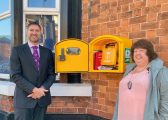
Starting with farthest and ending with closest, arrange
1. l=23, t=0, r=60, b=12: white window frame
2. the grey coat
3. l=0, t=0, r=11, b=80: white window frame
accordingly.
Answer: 1. l=0, t=0, r=11, b=80: white window frame
2. l=23, t=0, r=60, b=12: white window frame
3. the grey coat

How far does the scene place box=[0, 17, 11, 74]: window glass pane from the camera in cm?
564

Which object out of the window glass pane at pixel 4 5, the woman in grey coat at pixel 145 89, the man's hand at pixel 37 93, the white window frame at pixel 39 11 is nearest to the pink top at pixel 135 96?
the woman in grey coat at pixel 145 89

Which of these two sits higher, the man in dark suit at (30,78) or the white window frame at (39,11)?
the white window frame at (39,11)

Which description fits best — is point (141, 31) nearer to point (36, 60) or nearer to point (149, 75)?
point (149, 75)

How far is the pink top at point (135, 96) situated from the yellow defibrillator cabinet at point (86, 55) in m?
0.71

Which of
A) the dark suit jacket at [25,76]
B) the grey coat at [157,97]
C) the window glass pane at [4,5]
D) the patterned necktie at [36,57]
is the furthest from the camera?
the window glass pane at [4,5]

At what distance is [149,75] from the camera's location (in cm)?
342

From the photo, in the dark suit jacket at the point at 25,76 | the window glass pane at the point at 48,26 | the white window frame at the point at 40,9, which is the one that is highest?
the white window frame at the point at 40,9

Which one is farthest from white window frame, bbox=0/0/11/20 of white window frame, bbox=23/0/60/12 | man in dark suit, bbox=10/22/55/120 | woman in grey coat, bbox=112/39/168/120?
woman in grey coat, bbox=112/39/168/120

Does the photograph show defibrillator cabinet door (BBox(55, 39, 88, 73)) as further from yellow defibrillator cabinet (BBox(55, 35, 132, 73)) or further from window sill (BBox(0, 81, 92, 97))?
window sill (BBox(0, 81, 92, 97))

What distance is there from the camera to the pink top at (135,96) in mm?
3420

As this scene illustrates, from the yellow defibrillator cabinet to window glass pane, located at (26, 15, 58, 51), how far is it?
817 millimetres

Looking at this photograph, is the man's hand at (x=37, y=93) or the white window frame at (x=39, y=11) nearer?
the man's hand at (x=37, y=93)

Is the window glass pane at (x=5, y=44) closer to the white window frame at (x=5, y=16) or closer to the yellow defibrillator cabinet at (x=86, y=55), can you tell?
the white window frame at (x=5, y=16)
